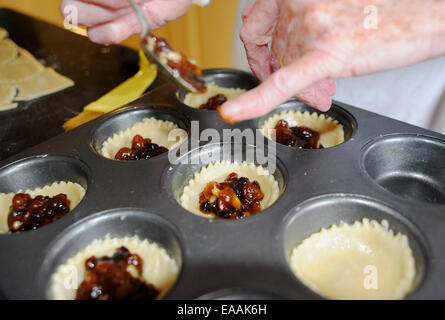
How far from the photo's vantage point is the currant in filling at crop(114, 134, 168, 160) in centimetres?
260

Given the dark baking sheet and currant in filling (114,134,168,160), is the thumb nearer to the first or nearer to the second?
currant in filling (114,134,168,160)

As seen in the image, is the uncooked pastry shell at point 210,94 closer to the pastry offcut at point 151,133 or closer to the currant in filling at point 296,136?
the pastry offcut at point 151,133

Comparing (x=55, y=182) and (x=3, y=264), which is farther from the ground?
(x=55, y=182)

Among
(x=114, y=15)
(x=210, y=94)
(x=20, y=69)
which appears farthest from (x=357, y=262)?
(x=20, y=69)

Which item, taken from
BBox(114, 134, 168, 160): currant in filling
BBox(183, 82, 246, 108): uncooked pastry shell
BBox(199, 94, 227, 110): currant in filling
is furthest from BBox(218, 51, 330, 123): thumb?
BBox(183, 82, 246, 108): uncooked pastry shell

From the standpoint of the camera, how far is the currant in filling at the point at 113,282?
176 cm

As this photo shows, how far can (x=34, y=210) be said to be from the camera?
2.17 metres

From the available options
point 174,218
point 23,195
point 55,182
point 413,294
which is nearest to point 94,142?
point 55,182

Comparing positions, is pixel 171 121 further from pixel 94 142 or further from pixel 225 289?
pixel 225 289

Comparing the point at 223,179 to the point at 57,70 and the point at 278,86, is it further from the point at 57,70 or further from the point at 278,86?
the point at 57,70

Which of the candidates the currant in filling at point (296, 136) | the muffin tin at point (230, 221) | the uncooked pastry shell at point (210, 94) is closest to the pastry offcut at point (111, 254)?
the muffin tin at point (230, 221)

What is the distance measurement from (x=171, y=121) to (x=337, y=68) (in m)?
1.48

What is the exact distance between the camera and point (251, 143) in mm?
2479

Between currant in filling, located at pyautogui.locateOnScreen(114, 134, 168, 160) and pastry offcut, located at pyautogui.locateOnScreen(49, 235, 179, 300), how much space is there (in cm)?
71
